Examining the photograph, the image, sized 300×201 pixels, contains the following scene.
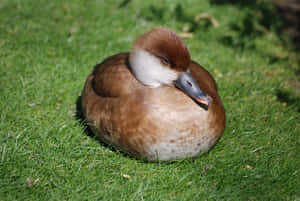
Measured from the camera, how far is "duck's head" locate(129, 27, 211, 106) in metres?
2.18

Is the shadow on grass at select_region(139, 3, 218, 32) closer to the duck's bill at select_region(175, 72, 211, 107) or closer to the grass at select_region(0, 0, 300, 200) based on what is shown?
the grass at select_region(0, 0, 300, 200)

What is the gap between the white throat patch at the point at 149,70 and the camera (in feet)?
7.38

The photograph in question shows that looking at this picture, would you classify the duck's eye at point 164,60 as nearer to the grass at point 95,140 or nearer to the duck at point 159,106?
the duck at point 159,106

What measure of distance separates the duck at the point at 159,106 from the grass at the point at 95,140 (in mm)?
268

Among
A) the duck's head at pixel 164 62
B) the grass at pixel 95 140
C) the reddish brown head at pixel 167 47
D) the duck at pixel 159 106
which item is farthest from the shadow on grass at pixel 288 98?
the reddish brown head at pixel 167 47

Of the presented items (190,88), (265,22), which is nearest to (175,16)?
(265,22)

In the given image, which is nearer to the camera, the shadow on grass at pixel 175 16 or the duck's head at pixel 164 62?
the duck's head at pixel 164 62

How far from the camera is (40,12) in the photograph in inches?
186

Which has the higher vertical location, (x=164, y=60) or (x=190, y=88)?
(x=164, y=60)

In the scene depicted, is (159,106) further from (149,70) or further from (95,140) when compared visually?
(95,140)

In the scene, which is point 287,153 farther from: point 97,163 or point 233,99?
point 97,163

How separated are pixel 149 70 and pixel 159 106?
290 millimetres

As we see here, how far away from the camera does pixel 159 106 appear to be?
225 cm

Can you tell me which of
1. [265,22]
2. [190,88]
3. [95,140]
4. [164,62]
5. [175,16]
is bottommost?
[95,140]
